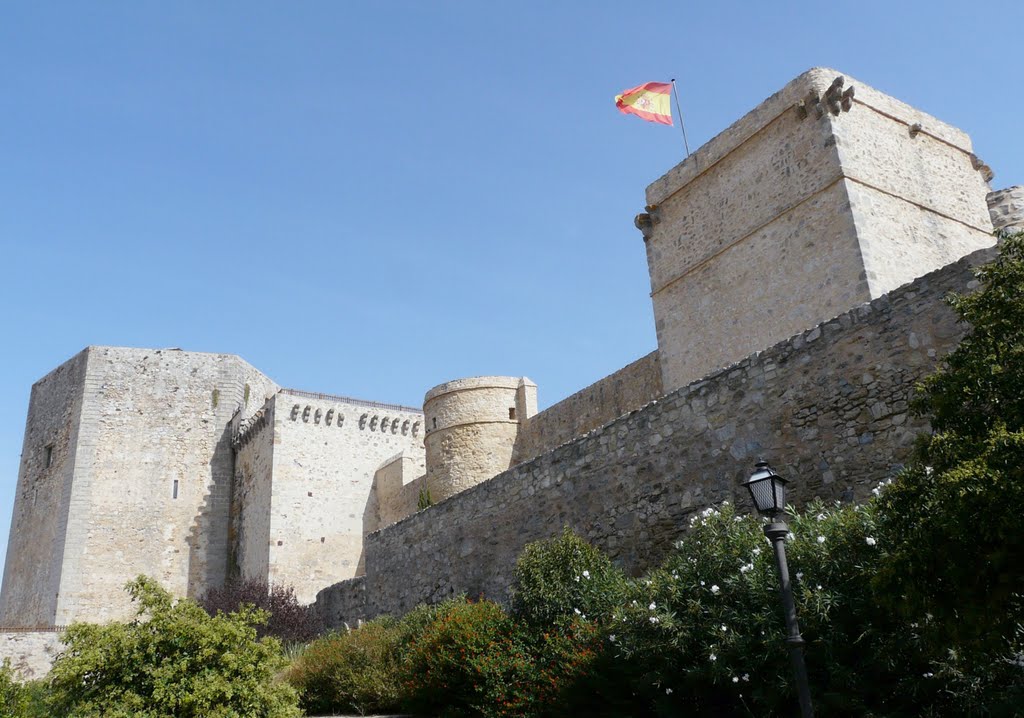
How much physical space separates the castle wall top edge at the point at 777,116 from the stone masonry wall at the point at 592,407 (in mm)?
3202

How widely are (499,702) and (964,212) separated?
36.1 ft

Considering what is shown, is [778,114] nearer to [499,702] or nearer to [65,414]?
[499,702]

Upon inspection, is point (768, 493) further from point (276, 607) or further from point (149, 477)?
point (149, 477)

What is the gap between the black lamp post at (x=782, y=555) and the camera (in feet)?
16.2

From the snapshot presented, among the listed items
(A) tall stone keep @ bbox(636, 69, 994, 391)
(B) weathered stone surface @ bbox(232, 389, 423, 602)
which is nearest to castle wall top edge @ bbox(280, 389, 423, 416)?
(B) weathered stone surface @ bbox(232, 389, 423, 602)

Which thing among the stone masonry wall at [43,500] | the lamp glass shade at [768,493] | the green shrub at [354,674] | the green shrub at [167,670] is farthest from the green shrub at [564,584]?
the stone masonry wall at [43,500]

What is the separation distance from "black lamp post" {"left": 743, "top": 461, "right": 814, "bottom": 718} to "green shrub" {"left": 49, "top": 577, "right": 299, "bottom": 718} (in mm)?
4306

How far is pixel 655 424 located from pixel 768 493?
4.20 m

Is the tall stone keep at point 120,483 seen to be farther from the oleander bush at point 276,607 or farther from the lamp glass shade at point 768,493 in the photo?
the lamp glass shade at point 768,493

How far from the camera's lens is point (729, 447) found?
8.62 m

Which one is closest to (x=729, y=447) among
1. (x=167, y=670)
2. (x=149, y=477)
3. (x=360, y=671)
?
(x=360, y=671)

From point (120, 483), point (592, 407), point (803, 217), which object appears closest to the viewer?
point (803, 217)

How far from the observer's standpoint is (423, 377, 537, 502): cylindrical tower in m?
18.0

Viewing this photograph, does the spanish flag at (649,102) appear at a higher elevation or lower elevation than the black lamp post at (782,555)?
higher
